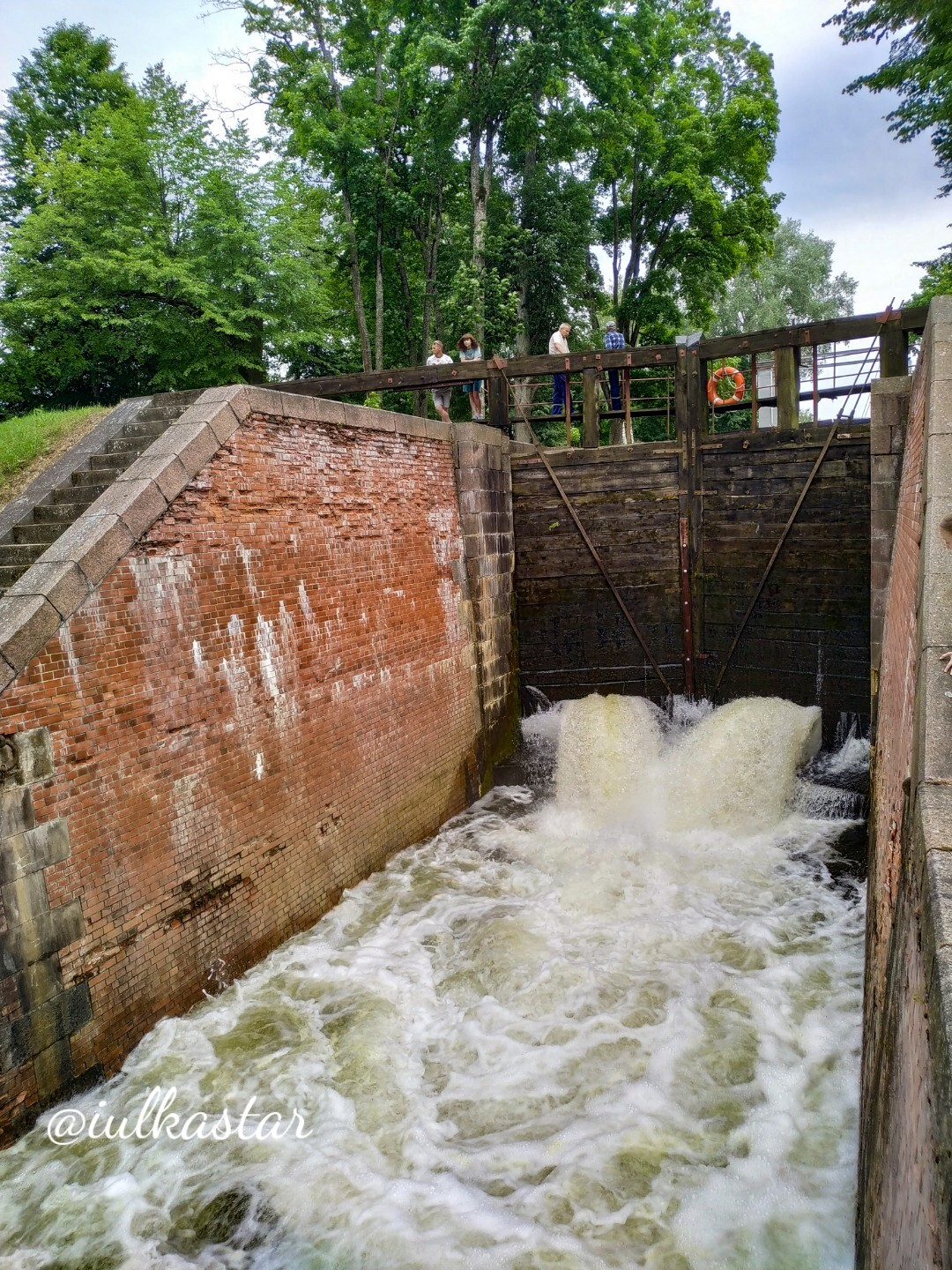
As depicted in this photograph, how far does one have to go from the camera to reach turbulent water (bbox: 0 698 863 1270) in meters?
3.97

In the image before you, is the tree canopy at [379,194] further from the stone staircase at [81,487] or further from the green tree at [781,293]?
the green tree at [781,293]

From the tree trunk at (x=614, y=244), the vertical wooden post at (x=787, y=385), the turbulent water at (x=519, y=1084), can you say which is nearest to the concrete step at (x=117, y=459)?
the turbulent water at (x=519, y=1084)

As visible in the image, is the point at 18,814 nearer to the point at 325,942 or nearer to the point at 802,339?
the point at 325,942

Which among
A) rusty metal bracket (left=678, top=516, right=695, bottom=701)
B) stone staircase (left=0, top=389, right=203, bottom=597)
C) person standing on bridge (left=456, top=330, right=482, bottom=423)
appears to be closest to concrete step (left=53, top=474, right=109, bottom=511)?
stone staircase (left=0, top=389, right=203, bottom=597)

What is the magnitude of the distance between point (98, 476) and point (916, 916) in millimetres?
5935

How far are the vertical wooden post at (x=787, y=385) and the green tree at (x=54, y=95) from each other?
685 inches

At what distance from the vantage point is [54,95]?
19.9m

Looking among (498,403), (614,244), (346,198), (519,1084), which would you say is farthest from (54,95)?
(519,1084)

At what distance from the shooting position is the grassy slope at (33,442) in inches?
368

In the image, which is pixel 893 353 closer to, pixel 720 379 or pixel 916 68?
pixel 720 379

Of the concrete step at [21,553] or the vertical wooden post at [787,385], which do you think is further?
the vertical wooden post at [787,385]

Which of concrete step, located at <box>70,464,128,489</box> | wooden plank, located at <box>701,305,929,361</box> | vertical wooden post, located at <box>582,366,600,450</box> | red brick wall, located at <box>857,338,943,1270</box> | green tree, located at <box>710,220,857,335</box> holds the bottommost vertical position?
red brick wall, located at <box>857,338,943,1270</box>

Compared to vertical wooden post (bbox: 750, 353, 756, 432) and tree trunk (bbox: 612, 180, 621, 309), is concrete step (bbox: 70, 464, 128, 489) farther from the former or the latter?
tree trunk (bbox: 612, 180, 621, 309)

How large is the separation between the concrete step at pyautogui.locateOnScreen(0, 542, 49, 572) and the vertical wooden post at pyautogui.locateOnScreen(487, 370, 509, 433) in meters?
6.10
